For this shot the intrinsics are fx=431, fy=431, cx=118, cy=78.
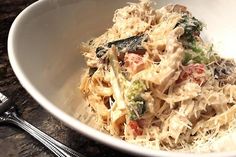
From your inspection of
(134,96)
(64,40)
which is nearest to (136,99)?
(134,96)

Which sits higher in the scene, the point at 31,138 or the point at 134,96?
the point at 134,96

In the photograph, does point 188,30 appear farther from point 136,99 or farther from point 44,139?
point 44,139

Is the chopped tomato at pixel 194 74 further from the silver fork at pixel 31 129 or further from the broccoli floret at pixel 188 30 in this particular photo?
the silver fork at pixel 31 129

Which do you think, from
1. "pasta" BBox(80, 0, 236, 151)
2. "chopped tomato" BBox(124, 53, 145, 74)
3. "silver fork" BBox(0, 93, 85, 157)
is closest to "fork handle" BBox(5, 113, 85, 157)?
"silver fork" BBox(0, 93, 85, 157)

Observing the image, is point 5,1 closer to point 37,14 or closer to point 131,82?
point 37,14

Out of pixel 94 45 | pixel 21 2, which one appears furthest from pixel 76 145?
pixel 21 2

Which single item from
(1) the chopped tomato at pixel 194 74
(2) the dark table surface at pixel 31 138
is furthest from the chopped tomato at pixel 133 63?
(2) the dark table surface at pixel 31 138

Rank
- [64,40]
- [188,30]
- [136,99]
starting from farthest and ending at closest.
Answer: [64,40], [188,30], [136,99]
